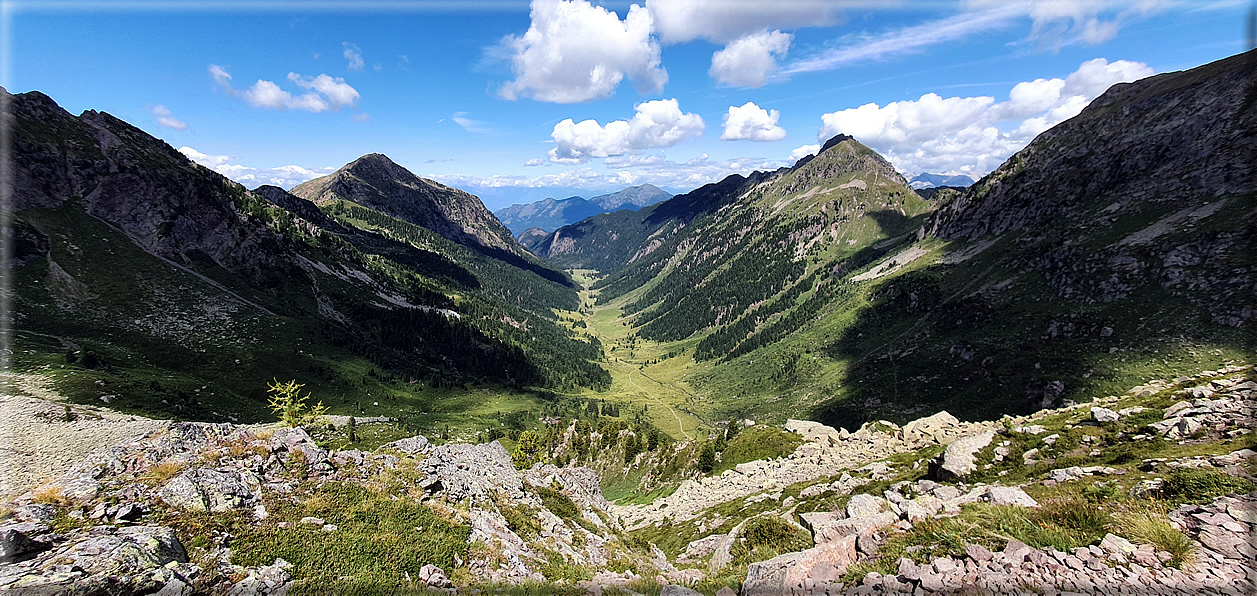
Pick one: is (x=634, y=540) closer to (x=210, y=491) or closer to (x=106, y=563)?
(x=210, y=491)

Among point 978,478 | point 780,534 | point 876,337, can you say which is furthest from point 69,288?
point 876,337

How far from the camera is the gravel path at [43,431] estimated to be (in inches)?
1098

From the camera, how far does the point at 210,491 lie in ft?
59.4

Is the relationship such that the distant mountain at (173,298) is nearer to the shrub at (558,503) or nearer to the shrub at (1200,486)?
the shrub at (558,503)

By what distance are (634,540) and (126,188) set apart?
181 metres

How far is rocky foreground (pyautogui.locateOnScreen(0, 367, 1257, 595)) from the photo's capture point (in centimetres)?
1159

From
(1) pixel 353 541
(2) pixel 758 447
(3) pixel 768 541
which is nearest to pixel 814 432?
(2) pixel 758 447

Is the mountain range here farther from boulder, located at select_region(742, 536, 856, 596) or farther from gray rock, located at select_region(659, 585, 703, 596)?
boulder, located at select_region(742, 536, 856, 596)

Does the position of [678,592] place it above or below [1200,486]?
below

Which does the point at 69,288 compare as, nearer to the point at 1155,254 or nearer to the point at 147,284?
the point at 147,284

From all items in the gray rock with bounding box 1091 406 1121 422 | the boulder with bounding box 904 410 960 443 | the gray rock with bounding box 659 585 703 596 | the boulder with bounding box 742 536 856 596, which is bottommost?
the boulder with bounding box 904 410 960 443

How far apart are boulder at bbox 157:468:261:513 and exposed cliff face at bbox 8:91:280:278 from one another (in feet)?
478

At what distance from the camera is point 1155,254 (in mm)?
94562

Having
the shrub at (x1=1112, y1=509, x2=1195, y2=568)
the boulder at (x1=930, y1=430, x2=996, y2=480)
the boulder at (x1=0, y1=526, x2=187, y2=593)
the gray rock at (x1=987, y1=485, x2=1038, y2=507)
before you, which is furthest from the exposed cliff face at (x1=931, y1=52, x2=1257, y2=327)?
the boulder at (x1=0, y1=526, x2=187, y2=593)
